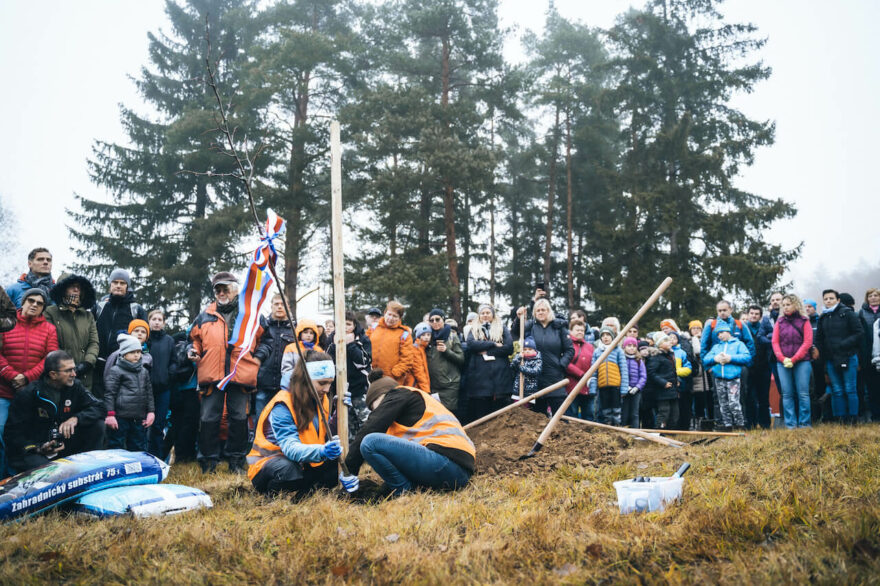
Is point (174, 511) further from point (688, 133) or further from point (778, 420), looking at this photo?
point (688, 133)

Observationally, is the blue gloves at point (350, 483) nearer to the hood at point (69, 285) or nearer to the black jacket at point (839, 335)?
the hood at point (69, 285)

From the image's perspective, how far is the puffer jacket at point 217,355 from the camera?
262 inches

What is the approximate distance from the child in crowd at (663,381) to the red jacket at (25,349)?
26.6ft

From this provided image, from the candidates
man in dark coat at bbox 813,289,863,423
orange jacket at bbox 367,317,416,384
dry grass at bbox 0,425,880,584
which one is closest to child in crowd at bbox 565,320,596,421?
orange jacket at bbox 367,317,416,384

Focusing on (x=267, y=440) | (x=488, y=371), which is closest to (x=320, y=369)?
(x=267, y=440)

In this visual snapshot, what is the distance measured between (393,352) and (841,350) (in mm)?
6307

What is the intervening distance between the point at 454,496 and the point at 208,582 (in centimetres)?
215

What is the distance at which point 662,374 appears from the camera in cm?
939

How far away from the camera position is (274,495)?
15.9 feet

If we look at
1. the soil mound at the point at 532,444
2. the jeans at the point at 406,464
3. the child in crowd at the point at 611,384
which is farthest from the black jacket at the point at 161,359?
the child in crowd at the point at 611,384

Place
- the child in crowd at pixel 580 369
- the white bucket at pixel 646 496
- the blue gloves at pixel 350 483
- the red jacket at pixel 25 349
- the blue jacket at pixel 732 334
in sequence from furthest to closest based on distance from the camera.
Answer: the blue jacket at pixel 732 334
the child in crowd at pixel 580 369
the red jacket at pixel 25 349
the blue gloves at pixel 350 483
the white bucket at pixel 646 496

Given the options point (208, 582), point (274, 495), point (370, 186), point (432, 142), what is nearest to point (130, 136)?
point (370, 186)

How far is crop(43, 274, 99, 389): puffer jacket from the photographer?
604cm

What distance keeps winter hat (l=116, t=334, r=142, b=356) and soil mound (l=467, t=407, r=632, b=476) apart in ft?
12.7
